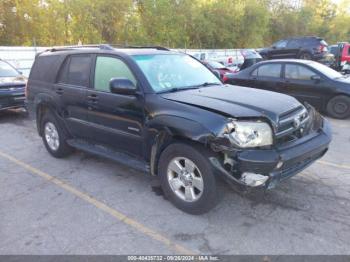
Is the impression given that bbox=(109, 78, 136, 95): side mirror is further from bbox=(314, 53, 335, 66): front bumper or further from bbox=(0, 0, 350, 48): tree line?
bbox=(0, 0, 350, 48): tree line

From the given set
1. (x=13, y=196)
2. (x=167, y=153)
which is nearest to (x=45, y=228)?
(x=13, y=196)

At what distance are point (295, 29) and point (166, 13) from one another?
23718 mm

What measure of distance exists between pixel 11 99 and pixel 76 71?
4.41m

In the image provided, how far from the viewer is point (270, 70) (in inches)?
353

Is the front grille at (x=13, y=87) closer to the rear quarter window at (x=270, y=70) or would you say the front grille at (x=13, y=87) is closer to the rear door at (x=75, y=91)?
the rear door at (x=75, y=91)

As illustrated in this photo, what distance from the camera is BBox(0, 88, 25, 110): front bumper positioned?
8383mm

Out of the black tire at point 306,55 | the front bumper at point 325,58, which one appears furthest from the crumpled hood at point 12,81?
the black tire at point 306,55

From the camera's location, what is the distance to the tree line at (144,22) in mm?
19219

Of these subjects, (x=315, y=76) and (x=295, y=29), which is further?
(x=295, y=29)

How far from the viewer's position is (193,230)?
3404mm

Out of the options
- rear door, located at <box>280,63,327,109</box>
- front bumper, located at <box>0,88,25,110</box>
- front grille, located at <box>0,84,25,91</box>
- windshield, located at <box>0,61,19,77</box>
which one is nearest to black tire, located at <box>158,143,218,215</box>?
rear door, located at <box>280,63,327,109</box>

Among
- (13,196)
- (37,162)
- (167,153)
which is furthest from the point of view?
(37,162)

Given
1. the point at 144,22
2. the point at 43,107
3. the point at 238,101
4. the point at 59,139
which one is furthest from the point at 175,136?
the point at 144,22

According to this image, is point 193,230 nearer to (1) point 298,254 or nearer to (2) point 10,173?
(1) point 298,254
